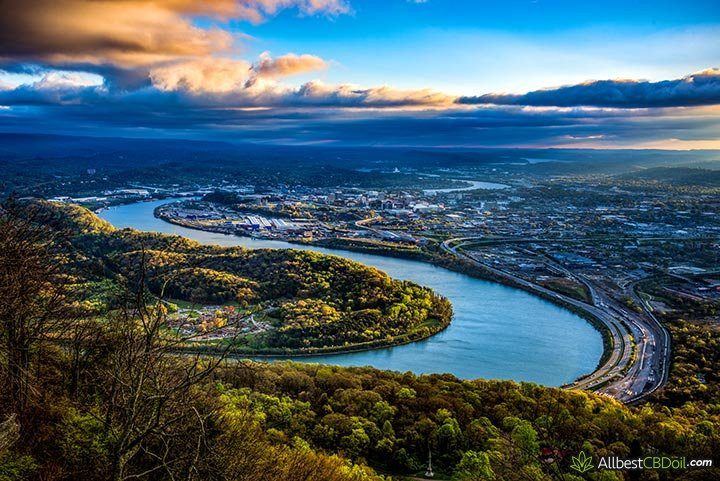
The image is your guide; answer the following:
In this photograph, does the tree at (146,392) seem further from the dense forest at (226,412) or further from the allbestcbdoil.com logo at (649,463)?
the allbestcbdoil.com logo at (649,463)

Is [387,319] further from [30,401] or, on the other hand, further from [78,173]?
[78,173]

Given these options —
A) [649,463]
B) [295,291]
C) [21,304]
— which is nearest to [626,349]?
[649,463]

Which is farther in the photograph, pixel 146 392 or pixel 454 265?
pixel 454 265

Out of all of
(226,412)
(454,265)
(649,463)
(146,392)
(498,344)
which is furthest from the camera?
(454,265)

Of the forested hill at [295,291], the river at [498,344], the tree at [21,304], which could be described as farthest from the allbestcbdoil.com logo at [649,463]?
the forested hill at [295,291]

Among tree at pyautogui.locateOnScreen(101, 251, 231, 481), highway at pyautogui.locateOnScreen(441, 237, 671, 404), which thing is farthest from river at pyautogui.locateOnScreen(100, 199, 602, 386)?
tree at pyautogui.locateOnScreen(101, 251, 231, 481)

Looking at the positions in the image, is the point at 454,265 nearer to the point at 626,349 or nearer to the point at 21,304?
the point at 626,349

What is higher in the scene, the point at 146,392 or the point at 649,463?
the point at 146,392

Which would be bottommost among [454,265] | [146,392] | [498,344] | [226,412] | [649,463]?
[498,344]
